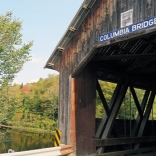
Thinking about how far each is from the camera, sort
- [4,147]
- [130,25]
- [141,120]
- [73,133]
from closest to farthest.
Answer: [130,25] < [73,133] < [141,120] < [4,147]

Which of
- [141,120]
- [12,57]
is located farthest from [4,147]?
[141,120]

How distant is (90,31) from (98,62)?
5.46 feet

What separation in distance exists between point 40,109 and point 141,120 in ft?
134

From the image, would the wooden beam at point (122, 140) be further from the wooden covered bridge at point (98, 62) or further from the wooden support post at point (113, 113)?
the wooden support post at point (113, 113)

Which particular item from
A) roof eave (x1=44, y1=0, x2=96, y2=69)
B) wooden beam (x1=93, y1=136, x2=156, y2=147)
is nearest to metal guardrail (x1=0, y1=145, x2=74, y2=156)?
wooden beam (x1=93, y1=136, x2=156, y2=147)

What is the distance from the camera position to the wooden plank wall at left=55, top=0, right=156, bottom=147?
6.16 m

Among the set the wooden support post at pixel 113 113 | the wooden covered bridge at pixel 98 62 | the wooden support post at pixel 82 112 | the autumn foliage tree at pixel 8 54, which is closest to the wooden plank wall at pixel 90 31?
the wooden covered bridge at pixel 98 62

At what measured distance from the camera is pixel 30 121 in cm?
5003

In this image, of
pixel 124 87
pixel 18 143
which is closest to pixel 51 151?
pixel 124 87

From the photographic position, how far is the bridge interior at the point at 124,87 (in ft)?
27.3

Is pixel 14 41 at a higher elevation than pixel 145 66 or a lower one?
higher

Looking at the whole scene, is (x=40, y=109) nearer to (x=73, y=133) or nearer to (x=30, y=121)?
(x=30, y=121)

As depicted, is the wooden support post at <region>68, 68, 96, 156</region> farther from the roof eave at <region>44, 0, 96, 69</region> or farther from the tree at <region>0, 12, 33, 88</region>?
the tree at <region>0, 12, 33, 88</region>

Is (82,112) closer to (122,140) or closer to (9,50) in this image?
(122,140)
